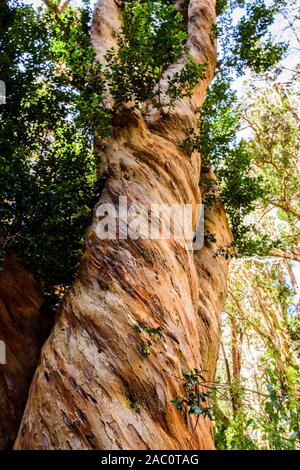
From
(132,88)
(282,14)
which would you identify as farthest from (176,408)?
(282,14)

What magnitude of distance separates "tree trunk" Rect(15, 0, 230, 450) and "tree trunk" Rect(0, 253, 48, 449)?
66 cm

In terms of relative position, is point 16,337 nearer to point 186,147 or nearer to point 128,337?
point 128,337

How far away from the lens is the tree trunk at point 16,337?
3764 millimetres

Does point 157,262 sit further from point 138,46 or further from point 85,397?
point 138,46

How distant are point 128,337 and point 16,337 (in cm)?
149

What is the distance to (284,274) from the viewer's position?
11836mm

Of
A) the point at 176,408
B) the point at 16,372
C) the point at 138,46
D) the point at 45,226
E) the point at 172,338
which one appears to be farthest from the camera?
the point at 138,46

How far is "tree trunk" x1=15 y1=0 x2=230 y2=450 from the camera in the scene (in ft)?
9.68

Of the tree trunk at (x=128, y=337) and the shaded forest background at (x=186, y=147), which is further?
the shaded forest background at (x=186, y=147)

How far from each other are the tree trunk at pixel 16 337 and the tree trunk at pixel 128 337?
0.66m

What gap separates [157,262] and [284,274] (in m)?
8.79

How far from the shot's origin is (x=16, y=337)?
4.20 m

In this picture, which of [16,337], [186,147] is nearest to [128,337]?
[16,337]

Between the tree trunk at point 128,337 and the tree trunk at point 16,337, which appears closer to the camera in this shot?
the tree trunk at point 128,337
